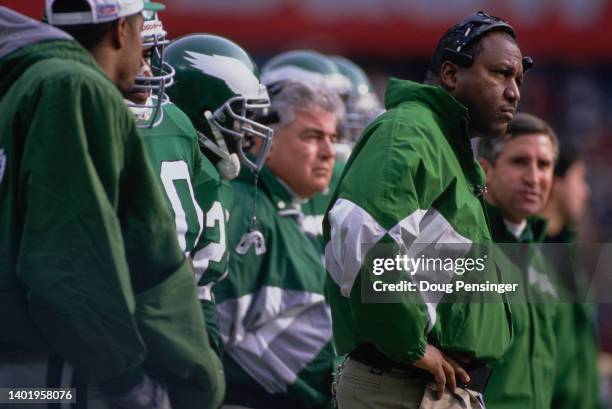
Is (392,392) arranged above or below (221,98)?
below

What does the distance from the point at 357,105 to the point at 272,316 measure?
302 centimetres

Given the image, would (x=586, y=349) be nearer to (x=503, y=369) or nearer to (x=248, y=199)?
(x=503, y=369)

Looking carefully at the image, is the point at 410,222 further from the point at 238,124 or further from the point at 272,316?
the point at 272,316

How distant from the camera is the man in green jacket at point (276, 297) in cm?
492

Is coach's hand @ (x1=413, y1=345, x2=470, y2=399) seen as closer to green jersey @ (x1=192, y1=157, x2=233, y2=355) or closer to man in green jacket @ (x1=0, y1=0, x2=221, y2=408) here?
man in green jacket @ (x1=0, y1=0, x2=221, y2=408)

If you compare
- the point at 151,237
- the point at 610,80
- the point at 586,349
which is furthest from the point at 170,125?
the point at 610,80

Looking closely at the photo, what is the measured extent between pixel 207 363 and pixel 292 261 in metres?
2.03

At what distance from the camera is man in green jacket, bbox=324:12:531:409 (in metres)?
3.59

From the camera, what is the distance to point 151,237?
3.00 meters

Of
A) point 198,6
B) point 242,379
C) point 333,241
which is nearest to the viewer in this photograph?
point 333,241

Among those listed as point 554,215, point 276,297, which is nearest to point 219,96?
point 276,297

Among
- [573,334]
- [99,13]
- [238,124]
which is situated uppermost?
[99,13]

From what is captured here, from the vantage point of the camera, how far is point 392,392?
382 cm

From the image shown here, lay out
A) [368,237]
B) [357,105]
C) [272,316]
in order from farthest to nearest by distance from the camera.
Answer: [357,105]
[272,316]
[368,237]
